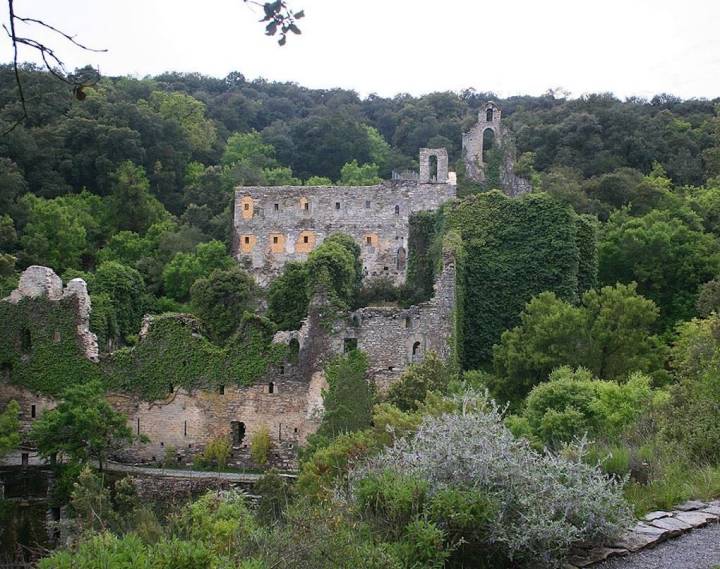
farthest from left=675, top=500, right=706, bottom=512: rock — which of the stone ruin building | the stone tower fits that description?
the stone tower

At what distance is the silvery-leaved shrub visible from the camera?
30.6ft

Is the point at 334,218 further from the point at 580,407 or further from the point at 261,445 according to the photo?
the point at 580,407

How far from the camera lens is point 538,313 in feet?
87.5

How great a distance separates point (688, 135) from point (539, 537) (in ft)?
157

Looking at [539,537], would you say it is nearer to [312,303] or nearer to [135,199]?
[312,303]

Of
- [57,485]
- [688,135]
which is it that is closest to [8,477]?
[57,485]

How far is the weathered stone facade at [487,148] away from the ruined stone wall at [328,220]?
196 cm

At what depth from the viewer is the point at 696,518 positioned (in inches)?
420

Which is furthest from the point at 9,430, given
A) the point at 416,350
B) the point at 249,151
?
the point at 249,151

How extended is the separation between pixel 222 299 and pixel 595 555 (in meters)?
25.2

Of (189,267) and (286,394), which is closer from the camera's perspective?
(286,394)

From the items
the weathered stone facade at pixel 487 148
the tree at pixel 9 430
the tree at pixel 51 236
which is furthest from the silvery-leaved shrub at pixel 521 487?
the weathered stone facade at pixel 487 148

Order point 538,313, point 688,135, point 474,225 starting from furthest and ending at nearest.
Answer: point 688,135, point 474,225, point 538,313

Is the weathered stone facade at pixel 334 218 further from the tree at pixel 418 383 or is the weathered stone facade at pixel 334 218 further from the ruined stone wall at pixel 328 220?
the tree at pixel 418 383
